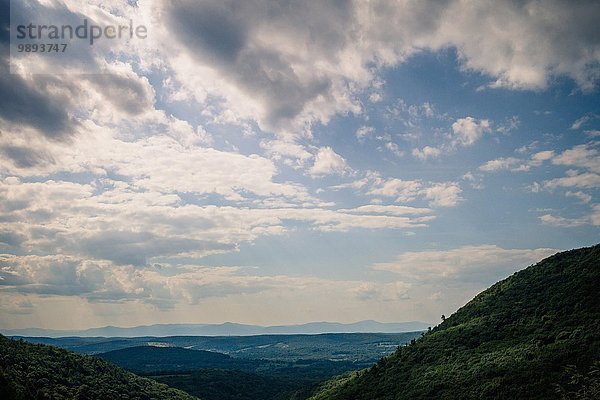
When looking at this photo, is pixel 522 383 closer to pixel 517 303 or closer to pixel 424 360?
pixel 424 360

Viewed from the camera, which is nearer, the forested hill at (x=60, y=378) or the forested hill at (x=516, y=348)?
the forested hill at (x=516, y=348)

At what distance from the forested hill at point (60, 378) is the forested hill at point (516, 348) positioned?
177ft

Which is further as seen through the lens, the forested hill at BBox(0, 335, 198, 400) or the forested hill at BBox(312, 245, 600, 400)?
the forested hill at BBox(0, 335, 198, 400)

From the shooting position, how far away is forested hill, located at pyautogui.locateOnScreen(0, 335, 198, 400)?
2911 inches

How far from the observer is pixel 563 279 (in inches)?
3014

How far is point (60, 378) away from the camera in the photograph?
293 ft

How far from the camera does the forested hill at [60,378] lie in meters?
73.9

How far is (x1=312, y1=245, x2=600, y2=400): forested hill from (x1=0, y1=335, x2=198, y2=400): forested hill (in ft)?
177

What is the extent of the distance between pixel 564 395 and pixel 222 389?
179330 millimetres

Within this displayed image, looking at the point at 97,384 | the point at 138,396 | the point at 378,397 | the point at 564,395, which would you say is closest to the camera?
the point at 564,395

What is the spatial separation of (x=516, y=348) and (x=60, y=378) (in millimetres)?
87276

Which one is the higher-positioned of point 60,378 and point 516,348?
point 516,348

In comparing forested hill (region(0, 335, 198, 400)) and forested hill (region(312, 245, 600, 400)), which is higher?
forested hill (region(312, 245, 600, 400))

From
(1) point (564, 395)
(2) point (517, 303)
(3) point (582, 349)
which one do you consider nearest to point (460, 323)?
(2) point (517, 303)
